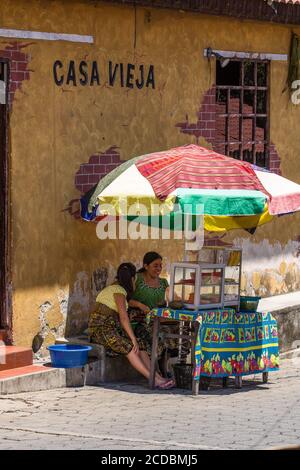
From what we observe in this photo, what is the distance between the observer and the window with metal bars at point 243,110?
53.4ft

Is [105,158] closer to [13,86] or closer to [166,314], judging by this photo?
[13,86]

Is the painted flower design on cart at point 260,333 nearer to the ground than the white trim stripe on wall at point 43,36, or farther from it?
nearer to the ground

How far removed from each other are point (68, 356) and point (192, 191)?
73.6 inches

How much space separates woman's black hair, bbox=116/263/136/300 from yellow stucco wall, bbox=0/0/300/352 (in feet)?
2.07

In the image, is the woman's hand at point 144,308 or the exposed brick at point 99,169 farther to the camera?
the exposed brick at point 99,169

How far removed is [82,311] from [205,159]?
200 cm

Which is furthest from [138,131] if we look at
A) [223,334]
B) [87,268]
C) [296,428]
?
[296,428]

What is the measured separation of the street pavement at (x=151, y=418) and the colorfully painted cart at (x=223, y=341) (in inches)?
8.2

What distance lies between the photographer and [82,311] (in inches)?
553

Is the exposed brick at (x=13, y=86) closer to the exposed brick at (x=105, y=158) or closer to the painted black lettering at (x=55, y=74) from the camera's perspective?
the painted black lettering at (x=55, y=74)

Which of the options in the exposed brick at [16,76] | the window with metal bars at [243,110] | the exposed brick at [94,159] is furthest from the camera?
the window with metal bars at [243,110]

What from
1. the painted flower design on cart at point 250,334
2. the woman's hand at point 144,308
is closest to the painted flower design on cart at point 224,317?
the painted flower design on cart at point 250,334

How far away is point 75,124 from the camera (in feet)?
45.7
